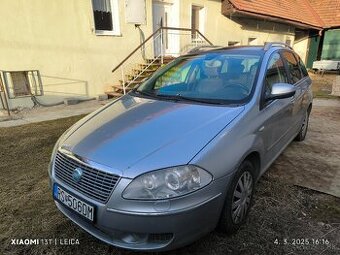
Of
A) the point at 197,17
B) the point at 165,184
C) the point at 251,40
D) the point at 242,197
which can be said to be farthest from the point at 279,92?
the point at 251,40

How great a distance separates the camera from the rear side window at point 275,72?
3059 millimetres

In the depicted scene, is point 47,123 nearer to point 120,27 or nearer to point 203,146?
point 120,27

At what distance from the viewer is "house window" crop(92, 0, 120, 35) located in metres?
8.98

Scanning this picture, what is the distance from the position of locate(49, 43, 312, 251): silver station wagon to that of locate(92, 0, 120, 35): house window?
664 cm

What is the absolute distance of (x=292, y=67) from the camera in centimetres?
411

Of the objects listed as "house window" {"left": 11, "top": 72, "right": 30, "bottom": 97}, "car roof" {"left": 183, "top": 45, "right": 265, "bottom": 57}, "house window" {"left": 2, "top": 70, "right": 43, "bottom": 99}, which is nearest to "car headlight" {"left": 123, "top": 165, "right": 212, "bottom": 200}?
"car roof" {"left": 183, "top": 45, "right": 265, "bottom": 57}

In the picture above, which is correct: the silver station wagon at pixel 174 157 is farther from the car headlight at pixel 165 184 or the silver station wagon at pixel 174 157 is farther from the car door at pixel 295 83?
the car door at pixel 295 83

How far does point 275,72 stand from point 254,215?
1.64 meters

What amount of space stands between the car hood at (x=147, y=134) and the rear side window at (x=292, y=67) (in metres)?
1.81

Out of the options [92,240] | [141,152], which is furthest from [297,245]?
[92,240]

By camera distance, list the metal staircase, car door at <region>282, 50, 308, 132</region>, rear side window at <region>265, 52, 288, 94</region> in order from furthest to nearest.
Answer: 1. the metal staircase
2. car door at <region>282, 50, 308, 132</region>
3. rear side window at <region>265, 52, 288, 94</region>

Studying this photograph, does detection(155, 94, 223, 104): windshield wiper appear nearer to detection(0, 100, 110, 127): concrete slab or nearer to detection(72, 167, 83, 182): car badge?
detection(72, 167, 83, 182): car badge

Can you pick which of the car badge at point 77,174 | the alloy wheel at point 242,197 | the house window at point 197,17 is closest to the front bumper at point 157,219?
the car badge at point 77,174

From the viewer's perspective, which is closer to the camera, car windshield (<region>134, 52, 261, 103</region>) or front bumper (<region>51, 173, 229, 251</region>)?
front bumper (<region>51, 173, 229, 251</region>)
